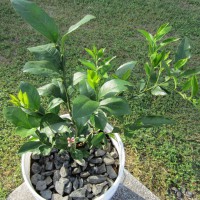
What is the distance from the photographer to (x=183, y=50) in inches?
52.3

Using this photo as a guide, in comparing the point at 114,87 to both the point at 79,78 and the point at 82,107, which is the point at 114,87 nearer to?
the point at 82,107

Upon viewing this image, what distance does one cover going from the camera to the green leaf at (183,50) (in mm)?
1323

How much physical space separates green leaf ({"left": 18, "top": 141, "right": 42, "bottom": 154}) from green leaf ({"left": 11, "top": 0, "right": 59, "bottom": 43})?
527 millimetres

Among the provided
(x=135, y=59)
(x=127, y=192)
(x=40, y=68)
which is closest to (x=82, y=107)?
(x=40, y=68)

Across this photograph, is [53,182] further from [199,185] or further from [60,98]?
[199,185]

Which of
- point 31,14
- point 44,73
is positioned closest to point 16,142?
point 44,73

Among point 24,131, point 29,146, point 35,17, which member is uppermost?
point 35,17

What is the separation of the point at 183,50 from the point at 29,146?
79cm

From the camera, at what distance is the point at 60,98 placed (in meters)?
1.32

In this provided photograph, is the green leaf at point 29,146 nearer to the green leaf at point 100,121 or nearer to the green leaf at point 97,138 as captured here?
the green leaf at point 97,138

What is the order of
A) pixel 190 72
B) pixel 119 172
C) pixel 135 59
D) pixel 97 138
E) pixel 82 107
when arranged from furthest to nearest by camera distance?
pixel 135 59
pixel 119 172
pixel 97 138
pixel 190 72
pixel 82 107

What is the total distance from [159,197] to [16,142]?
42.1 inches

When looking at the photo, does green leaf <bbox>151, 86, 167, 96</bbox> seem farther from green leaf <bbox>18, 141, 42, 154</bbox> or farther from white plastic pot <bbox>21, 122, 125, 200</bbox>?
green leaf <bbox>18, 141, 42, 154</bbox>

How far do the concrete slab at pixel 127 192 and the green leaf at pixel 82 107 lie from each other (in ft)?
3.86
